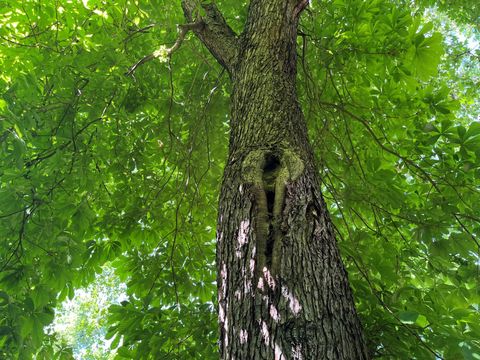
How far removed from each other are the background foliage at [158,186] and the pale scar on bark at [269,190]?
2.61 feet

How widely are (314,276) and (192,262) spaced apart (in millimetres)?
2086

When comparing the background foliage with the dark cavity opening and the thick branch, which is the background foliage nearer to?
the thick branch

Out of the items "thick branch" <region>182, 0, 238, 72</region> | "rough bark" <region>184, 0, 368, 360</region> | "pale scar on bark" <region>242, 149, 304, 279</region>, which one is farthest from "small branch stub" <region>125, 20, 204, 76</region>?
"pale scar on bark" <region>242, 149, 304, 279</region>

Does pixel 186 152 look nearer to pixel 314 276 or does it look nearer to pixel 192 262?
pixel 192 262

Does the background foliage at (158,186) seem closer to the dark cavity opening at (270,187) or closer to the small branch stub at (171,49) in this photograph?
the small branch stub at (171,49)

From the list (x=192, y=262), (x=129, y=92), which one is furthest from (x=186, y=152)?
(x=192, y=262)

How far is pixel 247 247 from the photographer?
1.55 meters

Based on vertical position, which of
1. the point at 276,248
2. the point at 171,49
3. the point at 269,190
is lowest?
the point at 276,248

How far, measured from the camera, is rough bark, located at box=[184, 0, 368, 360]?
1279 millimetres

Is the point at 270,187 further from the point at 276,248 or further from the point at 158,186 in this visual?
the point at 158,186

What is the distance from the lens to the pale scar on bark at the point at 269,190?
1.50m

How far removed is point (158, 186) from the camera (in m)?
3.64

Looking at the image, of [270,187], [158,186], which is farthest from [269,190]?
[158,186]

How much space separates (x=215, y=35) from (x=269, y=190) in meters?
1.83
